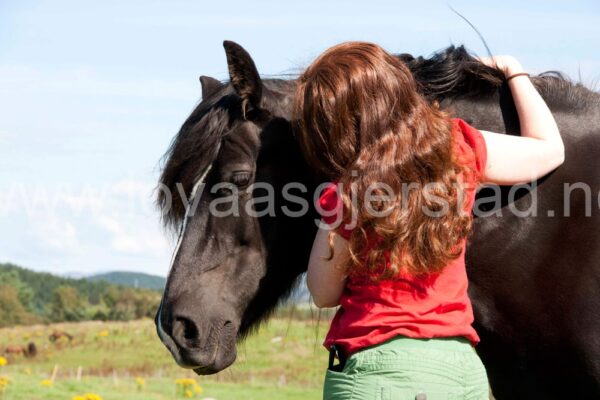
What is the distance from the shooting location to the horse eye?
3267 millimetres

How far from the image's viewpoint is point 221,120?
133 inches

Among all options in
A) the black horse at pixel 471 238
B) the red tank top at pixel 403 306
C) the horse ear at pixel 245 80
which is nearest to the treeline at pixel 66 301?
the black horse at pixel 471 238

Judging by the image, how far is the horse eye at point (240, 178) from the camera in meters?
3.27

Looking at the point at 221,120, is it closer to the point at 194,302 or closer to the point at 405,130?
the point at 194,302

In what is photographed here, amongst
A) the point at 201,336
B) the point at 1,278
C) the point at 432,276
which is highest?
the point at 432,276

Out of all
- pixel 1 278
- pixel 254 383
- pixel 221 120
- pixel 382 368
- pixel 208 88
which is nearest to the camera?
pixel 382 368

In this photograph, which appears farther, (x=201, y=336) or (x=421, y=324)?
(x=201, y=336)

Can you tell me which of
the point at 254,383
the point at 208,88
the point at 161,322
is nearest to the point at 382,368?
the point at 161,322

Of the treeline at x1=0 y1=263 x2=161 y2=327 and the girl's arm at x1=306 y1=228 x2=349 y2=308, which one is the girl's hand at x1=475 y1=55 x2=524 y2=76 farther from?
the treeline at x1=0 y1=263 x2=161 y2=327

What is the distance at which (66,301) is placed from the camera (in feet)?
145

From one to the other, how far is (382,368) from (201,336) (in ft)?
2.77

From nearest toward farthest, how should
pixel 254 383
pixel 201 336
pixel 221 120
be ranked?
pixel 201 336
pixel 221 120
pixel 254 383

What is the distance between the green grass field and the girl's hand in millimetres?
5795

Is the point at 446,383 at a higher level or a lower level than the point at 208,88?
lower
